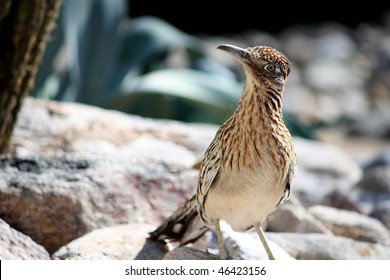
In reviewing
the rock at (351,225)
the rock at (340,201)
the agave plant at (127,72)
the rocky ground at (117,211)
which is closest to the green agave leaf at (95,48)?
the agave plant at (127,72)

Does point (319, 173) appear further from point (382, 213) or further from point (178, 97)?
point (178, 97)

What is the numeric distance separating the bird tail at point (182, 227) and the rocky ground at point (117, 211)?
0.06 meters

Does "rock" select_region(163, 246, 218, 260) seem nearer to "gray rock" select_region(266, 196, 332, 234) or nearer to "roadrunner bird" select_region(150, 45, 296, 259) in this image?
"roadrunner bird" select_region(150, 45, 296, 259)

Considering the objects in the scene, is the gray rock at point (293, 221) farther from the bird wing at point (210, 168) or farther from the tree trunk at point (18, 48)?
the tree trunk at point (18, 48)

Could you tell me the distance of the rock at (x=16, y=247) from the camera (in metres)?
4.21

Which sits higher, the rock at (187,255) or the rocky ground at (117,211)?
the rock at (187,255)

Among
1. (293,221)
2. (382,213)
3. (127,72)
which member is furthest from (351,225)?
(127,72)

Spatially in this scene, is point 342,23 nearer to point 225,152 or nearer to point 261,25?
point 261,25

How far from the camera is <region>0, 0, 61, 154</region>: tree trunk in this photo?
19.8 ft

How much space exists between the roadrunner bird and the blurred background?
32.0 inches

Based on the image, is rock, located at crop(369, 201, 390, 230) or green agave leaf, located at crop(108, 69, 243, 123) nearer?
rock, located at crop(369, 201, 390, 230)

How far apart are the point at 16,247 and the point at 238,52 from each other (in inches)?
54.0

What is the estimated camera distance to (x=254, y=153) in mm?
4098

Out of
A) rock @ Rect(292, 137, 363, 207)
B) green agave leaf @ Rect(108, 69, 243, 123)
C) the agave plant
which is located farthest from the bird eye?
green agave leaf @ Rect(108, 69, 243, 123)
